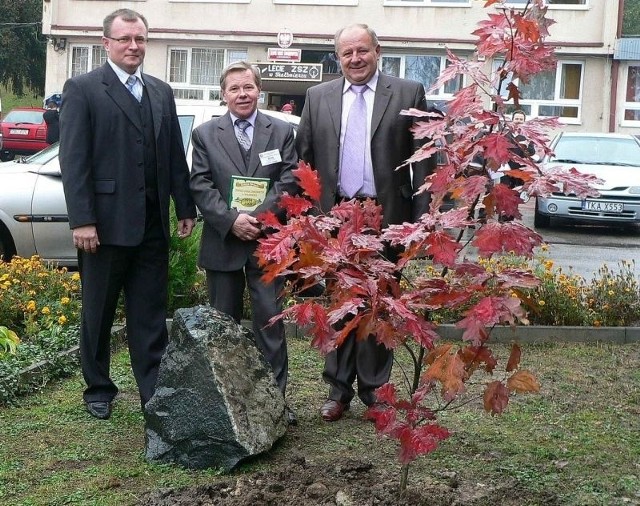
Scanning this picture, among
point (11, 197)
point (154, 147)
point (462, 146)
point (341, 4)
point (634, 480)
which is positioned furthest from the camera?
point (341, 4)

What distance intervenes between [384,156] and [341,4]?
97.7ft

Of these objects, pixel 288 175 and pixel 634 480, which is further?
pixel 288 175

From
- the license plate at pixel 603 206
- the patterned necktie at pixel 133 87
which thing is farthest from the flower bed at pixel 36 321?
the license plate at pixel 603 206

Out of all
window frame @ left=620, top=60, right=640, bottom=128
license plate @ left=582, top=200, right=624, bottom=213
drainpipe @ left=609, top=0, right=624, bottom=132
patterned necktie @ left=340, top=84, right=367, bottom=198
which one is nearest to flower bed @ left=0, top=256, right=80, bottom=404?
patterned necktie @ left=340, top=84, right=367, bottom=198

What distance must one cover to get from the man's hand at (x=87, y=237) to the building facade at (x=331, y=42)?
26.9 m

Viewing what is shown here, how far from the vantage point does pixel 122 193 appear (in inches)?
217

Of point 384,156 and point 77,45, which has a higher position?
point 77,45

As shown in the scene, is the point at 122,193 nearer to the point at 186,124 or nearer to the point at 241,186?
the point at 241,186

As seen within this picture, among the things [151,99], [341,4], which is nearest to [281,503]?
[151,99]

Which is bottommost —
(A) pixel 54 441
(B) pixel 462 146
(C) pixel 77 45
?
(A) pixel 54 441

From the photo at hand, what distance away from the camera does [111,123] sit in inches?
217

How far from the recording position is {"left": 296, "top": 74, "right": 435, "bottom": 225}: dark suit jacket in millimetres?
5688

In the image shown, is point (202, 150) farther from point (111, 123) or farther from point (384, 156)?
point (384, 156)

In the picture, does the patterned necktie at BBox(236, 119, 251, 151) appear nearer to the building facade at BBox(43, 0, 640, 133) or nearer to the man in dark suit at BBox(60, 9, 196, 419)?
the man in dark suit at BBox(60, 9, 196, 419)
